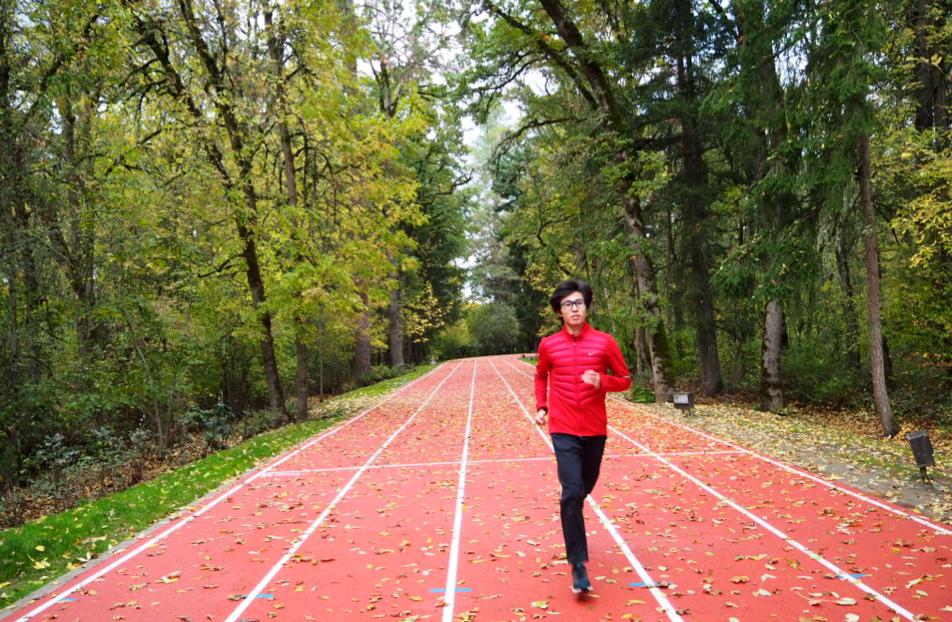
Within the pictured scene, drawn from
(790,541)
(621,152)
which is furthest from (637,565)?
(621,152)

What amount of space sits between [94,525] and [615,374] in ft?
19.1

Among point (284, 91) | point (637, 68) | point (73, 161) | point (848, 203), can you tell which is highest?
point (637, 68)

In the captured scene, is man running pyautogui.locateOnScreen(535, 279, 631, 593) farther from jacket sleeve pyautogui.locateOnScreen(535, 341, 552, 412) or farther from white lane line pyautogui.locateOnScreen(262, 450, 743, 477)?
white lane line pyautogui.locateOnScreen(262, 450, 743, 477)

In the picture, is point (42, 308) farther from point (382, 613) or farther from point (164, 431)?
point (382, 613)

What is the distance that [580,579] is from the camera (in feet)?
13.0

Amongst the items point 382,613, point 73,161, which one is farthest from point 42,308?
point 382,613

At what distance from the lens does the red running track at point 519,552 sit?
12.9ft

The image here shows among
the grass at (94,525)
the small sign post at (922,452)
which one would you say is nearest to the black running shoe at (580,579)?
the grass at (94,525)

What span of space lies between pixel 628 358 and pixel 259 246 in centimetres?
1637

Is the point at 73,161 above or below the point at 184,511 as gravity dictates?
above

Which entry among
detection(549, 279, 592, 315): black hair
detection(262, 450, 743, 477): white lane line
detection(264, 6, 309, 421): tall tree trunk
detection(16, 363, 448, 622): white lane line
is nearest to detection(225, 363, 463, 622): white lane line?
detection(262, 450, 743, 477): white lane line

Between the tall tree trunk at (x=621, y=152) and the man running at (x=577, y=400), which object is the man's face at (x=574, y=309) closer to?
the man running at (x=577, y=400)

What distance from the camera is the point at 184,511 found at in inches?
265

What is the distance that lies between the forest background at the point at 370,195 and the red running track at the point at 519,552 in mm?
4356
